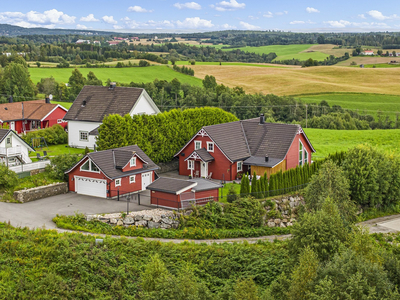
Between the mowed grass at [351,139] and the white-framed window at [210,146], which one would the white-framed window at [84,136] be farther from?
the mowed grass at [351,139]

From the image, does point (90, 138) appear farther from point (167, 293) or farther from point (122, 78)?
point (122, 78)

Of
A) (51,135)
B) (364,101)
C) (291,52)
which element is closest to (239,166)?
(51,135)

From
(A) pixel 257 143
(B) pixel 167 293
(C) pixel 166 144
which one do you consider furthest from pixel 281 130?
(B) pixel 167 293

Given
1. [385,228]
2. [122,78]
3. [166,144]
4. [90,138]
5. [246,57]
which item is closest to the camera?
[385,228]

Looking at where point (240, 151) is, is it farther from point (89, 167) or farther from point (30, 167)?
point (30, 167)

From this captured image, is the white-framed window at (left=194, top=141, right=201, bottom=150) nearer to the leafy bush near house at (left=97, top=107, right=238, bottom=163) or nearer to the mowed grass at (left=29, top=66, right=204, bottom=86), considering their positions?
the leafy bush near house at (left=97, top=107, right=238, bottom=163)

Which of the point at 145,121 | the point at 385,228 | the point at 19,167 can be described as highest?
the point at 145,121
